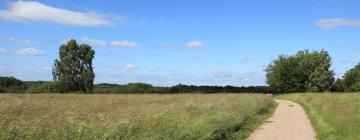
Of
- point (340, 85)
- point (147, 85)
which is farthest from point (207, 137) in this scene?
point (340, 85)

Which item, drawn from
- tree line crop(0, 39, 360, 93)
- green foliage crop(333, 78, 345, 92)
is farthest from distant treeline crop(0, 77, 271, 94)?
green foliage crop(333, 78, 345, 92)

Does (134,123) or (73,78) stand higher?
(73,78)

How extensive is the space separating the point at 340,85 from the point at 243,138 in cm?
10219

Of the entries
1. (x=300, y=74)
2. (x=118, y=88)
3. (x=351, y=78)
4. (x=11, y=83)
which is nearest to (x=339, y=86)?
(x=351, y=78)

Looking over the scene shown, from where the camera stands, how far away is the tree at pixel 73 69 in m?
81.3

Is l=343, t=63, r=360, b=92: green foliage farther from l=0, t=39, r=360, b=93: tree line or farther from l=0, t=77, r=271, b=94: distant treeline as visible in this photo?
l=0, t=77, r=271, b=94: distant treeline

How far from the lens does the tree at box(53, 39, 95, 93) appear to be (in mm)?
81312

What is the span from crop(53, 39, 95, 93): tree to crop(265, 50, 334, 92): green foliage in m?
38.0

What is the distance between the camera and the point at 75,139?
941 centimetres

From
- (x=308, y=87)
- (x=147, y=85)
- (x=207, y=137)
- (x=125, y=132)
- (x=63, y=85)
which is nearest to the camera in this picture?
(x=125, y=132)

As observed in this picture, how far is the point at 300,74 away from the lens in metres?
101

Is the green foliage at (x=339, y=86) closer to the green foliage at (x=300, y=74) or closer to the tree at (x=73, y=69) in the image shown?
the green foliage at (x=300, y=74)

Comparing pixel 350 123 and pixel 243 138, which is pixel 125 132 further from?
pixel 350 123

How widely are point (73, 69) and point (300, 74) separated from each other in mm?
45398
